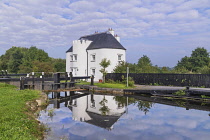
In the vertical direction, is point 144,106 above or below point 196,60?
below

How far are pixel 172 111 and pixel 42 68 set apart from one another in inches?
1168

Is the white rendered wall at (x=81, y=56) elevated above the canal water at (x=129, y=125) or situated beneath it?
elevated above

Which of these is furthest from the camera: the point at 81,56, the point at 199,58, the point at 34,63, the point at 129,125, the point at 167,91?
the point at 199,58

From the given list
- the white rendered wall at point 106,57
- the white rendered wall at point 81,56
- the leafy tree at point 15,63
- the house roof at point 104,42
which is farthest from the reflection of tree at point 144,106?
the leafy tree at point 15,63

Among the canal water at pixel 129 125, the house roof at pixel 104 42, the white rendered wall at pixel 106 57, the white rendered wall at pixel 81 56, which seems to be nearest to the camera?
the canal water at pixel 129 125

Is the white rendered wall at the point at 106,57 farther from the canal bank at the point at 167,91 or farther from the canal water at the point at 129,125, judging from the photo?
the canal water at the point at 129,125

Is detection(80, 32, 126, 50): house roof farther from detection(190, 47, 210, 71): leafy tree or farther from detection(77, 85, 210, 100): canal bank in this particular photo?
detection(190, 47, 210, 71): leafy tree

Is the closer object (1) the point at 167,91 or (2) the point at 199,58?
(1) the point at 167,91

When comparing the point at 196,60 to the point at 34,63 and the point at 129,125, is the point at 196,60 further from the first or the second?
the point at 129,125

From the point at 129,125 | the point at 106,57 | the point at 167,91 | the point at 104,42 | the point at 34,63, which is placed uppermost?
the point at 104,42

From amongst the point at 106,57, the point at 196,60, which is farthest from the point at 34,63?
the point at 196,60

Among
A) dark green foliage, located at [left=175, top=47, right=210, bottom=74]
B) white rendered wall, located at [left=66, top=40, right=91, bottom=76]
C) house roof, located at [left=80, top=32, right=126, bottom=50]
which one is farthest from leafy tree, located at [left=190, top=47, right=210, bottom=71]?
white rendered wall, located at [left=66, top=40, right=91, bottom=76]

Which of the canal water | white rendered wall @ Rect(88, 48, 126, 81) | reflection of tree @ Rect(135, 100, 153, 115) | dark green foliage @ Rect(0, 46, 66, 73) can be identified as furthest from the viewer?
dark green foliage @ Rect(0, 46, 66, 73)

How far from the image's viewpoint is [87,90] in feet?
74.3
